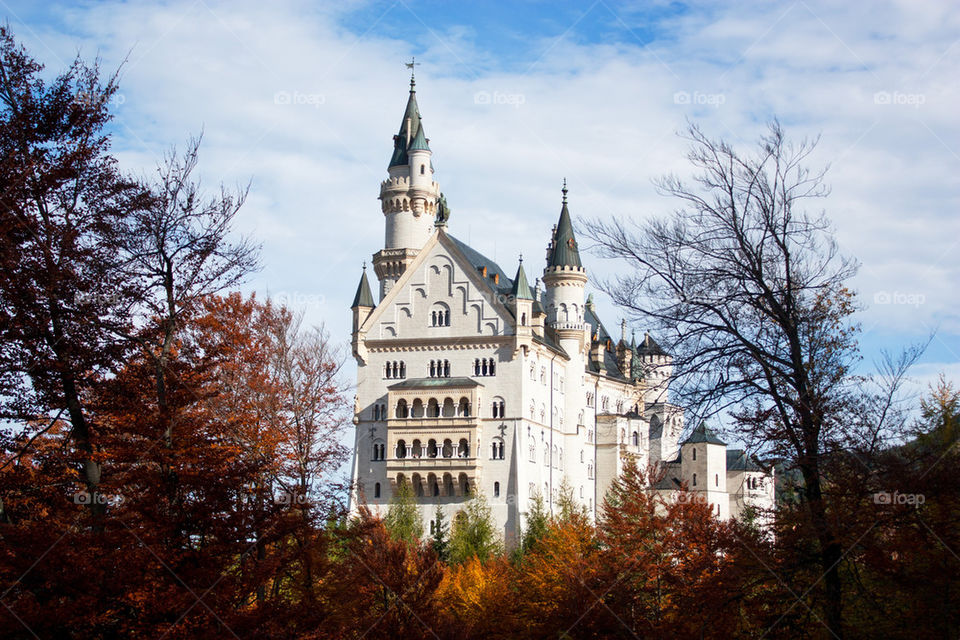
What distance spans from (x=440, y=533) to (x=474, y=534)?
2432mm

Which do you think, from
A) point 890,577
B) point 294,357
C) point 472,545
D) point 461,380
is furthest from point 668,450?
point 890,577

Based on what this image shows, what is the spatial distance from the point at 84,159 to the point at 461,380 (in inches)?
2530

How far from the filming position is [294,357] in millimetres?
44844

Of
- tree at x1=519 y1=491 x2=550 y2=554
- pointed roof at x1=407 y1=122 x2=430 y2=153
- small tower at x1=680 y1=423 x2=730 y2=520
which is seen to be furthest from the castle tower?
small tower at x1=680 y1=423 x2=730 y2=520

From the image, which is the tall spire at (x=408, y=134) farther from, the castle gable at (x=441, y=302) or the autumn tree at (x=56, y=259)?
the autumn tree at (x=56, y=259)

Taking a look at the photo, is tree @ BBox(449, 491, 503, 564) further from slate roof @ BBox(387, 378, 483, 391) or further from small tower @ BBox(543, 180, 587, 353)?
small tower @ BBox(543, 180, 587, 353)

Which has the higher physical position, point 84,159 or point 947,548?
A: point 84,159

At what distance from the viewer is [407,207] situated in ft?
307

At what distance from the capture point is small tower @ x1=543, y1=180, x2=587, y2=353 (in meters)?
93.5

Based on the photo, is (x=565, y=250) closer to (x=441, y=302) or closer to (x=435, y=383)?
(x=441, y=302)

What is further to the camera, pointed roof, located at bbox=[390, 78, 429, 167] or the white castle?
pointed roof, located at bbox=[390, 78, 429, 167]

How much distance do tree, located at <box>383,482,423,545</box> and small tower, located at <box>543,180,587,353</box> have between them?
20.1 meters

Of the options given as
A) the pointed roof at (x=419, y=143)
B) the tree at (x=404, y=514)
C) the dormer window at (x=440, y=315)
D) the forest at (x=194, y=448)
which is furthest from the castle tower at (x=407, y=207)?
the forest at (x=194, y=448)

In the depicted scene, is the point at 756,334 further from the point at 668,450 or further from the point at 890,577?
the point at 668,450
